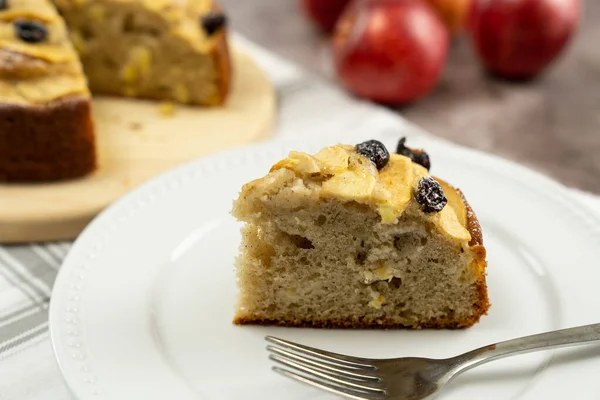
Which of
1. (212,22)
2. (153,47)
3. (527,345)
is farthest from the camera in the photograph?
Answer: (153,47)

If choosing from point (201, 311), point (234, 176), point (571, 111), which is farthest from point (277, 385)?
point (571, 111)

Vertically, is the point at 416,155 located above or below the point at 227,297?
above

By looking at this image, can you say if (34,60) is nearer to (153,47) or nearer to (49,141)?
(49,141)

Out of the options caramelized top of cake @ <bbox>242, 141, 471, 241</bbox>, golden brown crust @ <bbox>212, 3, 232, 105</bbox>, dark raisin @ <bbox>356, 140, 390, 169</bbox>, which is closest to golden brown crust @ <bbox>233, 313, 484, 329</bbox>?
caramelized top of cake @ <bbox>242, 141, 471, 241</bbox>

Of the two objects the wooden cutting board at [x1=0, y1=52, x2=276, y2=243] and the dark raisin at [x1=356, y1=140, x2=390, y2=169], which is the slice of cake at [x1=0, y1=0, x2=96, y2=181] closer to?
the wooden cutting board at [x1=0, y1=52, x2=276, y2=243]

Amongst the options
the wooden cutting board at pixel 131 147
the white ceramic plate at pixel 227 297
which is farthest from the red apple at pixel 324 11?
the white ceramic plate at pixel 227 297

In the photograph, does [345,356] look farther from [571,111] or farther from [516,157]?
[571,111]

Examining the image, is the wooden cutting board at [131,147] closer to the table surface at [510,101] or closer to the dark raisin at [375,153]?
the table surface at [510,101]

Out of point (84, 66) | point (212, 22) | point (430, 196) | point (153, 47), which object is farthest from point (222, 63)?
point (430, 196)
